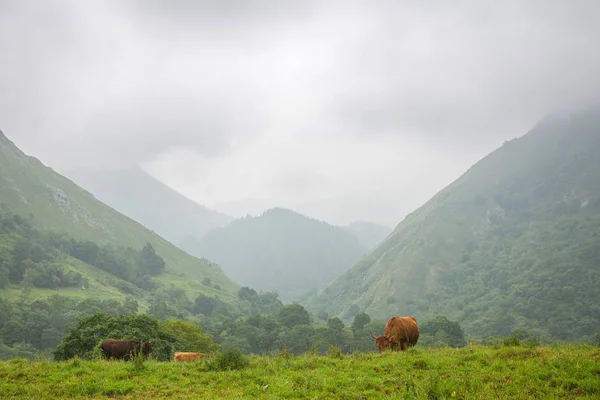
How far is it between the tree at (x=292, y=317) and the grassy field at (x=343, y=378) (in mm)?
97100

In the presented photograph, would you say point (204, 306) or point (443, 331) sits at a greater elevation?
point (204, 306)

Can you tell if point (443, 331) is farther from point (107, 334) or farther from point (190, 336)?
point (107, 334)

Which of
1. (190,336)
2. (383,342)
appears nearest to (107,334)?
(190,336)

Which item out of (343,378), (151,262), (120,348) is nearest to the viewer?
(343,378)

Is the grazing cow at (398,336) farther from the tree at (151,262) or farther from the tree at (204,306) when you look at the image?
the tree at (151,262)

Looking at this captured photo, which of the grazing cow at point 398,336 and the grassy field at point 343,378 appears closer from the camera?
the grassy field at point 343,378

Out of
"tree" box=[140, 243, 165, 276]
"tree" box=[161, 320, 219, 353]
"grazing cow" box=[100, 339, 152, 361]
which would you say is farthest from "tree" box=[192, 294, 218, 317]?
"grazing cow" box=[100, 339, 152, 361]

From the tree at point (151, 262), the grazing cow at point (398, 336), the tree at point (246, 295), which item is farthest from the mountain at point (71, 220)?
the grazing cow at point (398, 336)

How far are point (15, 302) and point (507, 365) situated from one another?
113154 millimetres

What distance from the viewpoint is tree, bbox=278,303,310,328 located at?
108 metres

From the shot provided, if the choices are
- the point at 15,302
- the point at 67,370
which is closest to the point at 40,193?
the point at 15,302

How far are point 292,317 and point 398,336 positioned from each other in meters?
93.7

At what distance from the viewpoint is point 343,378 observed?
482 inches

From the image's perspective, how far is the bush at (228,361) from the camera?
14355mm
